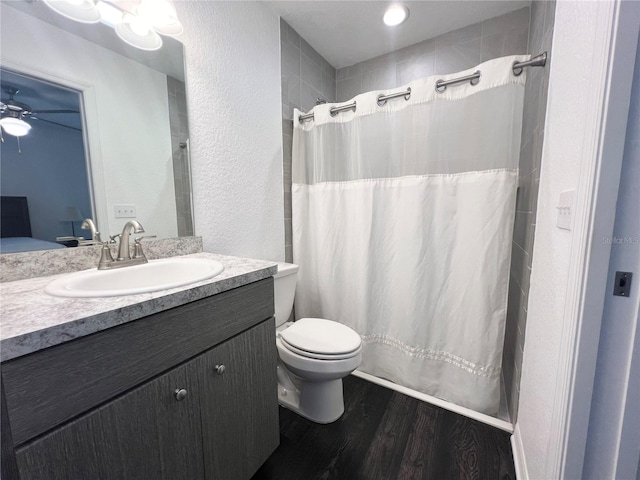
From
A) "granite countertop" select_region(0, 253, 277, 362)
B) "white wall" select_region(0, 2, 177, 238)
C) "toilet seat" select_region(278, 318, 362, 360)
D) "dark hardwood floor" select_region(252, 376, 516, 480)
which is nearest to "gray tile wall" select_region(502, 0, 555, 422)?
"dark hardwood floor" select_region(252, 376, 516, 480)

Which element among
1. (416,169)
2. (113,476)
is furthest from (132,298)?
(416,169)

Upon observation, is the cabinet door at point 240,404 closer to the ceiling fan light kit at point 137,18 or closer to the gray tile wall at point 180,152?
the gray tile wall at point 180,152

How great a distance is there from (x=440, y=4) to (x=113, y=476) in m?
2.43

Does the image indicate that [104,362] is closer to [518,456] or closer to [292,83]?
[518,456]

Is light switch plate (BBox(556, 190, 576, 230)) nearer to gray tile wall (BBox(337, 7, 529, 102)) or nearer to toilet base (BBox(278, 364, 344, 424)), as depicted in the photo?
toilet base (BBox(278, 364, 344, 424))

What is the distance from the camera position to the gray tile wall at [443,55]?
1.54 m

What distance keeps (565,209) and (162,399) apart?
120cm

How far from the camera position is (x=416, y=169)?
1418 mm

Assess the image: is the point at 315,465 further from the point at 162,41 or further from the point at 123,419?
the point at 162,41

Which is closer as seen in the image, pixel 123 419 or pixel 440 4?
pixel 123 419

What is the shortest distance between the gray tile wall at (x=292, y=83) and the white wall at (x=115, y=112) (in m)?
0.77

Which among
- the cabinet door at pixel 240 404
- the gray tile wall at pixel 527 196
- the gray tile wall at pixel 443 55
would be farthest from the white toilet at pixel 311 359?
the gray tile wall at pixel 443 55

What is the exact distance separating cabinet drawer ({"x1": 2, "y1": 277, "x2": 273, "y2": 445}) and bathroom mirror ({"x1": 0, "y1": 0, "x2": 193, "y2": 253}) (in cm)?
60

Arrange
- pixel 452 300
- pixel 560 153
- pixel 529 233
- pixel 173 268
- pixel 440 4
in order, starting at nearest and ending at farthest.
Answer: pixel 560 153 < pixel 173 268 < pixel 529 233 < pixel 452 300 < pixel 440 4
